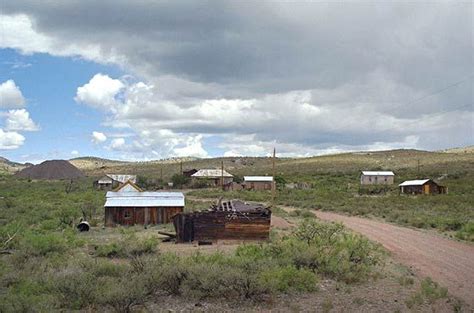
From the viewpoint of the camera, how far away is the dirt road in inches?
582

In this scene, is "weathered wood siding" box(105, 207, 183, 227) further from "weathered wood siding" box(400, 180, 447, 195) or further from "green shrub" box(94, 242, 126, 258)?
"weathered wood siding" box(400, 180, 447, 195)

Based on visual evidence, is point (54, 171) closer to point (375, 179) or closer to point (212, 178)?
point (212, 178)

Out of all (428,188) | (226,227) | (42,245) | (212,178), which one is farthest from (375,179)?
(42,245)

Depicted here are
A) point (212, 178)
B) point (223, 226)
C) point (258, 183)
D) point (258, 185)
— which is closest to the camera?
point (223, 226)

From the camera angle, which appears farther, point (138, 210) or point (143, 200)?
point (143, 200)

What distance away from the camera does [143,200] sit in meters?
31.2

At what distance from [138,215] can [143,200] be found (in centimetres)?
103

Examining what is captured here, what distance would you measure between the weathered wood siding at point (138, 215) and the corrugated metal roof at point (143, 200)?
0.23m

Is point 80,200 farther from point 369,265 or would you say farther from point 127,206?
point 369,265

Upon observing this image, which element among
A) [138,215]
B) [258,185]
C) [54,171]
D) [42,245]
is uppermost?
[54,171]

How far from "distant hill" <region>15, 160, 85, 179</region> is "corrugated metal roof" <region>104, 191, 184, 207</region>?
69.4 metres

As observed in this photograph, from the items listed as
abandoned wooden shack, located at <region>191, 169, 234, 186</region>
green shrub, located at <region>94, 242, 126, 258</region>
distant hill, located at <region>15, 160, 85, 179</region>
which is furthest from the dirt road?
distant hill, located at <region>15, 160, 85, 179</region>

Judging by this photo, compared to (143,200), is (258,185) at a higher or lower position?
higher

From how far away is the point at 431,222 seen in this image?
30.2 m
